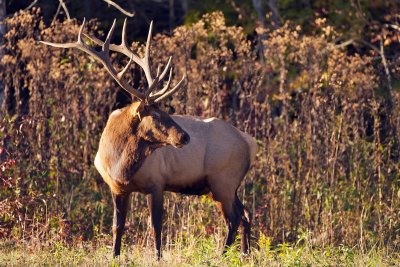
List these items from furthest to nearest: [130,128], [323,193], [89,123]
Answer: [89,123] → [323,193] → [130,128]

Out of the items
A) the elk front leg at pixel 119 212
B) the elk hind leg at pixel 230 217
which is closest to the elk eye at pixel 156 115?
the elk front leg at pixel 119 212

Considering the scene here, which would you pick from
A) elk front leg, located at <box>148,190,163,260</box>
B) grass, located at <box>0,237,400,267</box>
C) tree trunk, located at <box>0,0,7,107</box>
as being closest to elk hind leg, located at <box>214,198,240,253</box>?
grass, located at <box>0,237,400,267</box>

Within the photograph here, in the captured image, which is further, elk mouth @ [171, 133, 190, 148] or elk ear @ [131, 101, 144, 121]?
elk ear @ [131, 101, 144, 121]

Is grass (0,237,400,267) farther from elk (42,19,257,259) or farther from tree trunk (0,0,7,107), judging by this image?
tree trunk (0,0,7,107)

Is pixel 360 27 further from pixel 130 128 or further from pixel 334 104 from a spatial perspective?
pixel 130 128

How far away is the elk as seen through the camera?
10336 millimetres

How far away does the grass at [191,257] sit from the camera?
9.27 meters

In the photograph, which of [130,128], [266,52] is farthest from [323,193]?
[130,128]

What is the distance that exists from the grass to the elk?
33cm

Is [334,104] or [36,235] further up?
[334,104]

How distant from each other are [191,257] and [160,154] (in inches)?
52.2

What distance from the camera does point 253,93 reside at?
12758 millimetres

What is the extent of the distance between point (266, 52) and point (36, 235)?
3804 millimetres

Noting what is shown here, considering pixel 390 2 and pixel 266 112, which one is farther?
pixel 390 2
